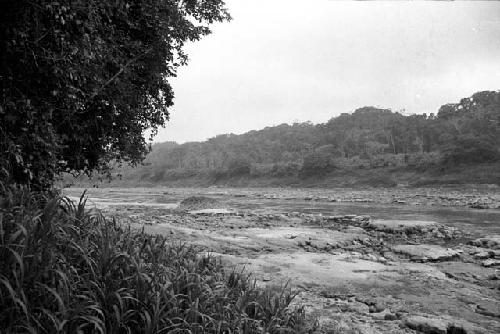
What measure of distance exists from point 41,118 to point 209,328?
11.9 ft

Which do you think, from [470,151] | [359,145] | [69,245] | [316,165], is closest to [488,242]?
[69,245]

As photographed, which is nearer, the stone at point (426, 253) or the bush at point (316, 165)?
the stone at point (426, 253)

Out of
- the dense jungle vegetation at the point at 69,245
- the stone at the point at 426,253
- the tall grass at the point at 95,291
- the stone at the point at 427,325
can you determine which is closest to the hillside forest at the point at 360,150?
the stone at the point at 426,253

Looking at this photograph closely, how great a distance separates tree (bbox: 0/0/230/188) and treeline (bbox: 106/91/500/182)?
50852 mm

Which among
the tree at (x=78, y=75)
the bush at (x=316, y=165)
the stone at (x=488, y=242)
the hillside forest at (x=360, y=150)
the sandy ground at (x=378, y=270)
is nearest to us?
the tree at (x=78, y=75)

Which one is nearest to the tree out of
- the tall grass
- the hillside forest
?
the tall grass

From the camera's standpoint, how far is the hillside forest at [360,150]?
52750mm

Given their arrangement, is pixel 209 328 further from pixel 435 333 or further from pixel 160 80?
pixel 160 80

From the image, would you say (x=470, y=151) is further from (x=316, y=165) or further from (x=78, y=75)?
(x=78, y=75)

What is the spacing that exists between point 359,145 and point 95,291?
260ft

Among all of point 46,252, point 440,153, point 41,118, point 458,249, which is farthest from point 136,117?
point 440,153

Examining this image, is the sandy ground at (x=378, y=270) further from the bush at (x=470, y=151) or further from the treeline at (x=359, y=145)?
the treeline at (x=359, y=145)

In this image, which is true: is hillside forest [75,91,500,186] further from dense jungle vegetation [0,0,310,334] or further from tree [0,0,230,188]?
dense jungle vegetation [0,0,310,334]

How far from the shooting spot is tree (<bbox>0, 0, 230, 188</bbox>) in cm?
469
